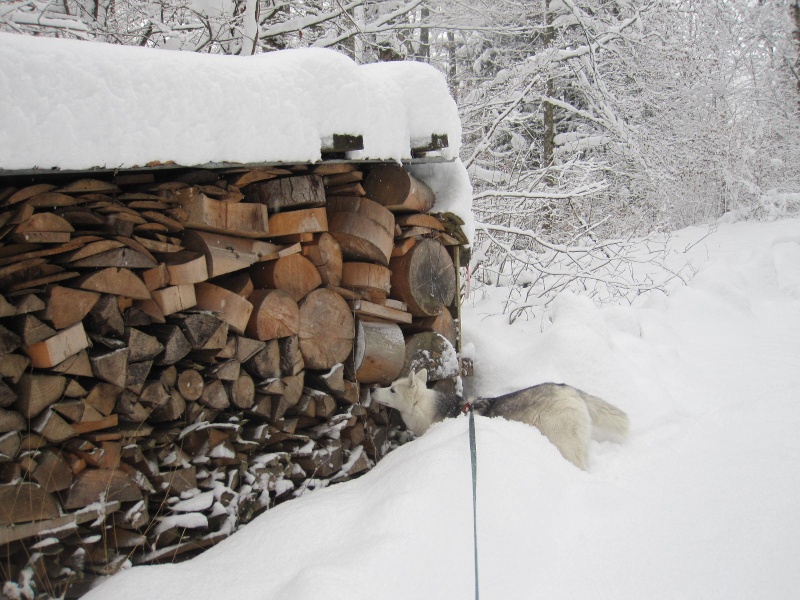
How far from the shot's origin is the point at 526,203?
7676 mm

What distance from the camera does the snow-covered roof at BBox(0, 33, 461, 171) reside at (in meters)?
2.04

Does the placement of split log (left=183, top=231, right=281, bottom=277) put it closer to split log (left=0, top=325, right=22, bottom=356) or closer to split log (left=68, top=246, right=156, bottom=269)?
split log (left=68, top=246, right=156, bottom=269)

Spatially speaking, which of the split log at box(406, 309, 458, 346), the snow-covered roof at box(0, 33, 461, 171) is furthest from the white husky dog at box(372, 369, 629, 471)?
the snow-covered roof at box(0, 33, 461, 171)

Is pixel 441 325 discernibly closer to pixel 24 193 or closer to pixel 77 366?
pixel 77 366

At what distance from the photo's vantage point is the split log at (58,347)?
224cm

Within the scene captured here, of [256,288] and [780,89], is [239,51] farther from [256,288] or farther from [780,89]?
[780,89]

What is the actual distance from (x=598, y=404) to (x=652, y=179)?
779 centimetres

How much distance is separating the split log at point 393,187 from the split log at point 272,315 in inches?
42.7

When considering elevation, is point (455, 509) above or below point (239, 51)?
below

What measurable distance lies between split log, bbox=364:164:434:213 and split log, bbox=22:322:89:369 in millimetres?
2134

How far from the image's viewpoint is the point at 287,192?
3188 millimetres

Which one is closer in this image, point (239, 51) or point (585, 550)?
point (585, 550)

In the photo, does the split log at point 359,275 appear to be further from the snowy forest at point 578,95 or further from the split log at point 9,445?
the snowy forest at point 578,95

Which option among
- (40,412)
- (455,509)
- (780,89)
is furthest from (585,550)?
(780,89)
